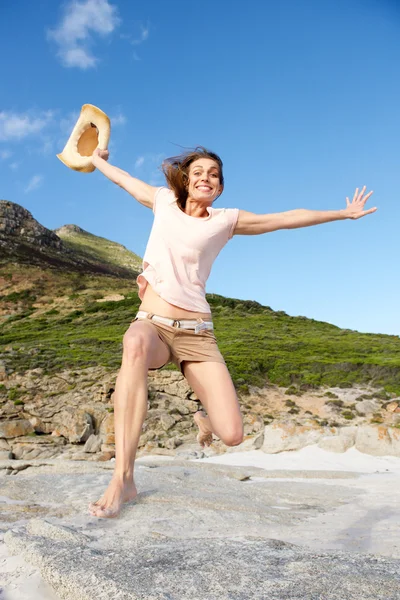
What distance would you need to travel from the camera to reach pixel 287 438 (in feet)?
40.9

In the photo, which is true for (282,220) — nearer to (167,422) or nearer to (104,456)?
(104,456)

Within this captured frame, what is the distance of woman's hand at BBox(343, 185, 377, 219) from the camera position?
4.47m

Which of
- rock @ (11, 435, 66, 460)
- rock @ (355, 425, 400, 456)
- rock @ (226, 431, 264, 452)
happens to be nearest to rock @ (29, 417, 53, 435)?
rock @ (11, 435, 66, 460)

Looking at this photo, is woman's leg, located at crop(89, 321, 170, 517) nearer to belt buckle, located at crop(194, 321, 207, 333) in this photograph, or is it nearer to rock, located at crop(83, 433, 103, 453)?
belt buckle, located at crop(194, 321, 207, 333)

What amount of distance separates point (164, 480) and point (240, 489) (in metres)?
0.92

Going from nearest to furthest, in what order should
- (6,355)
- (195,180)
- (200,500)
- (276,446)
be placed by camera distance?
(195,180) → (200,500) → (276,446) → (6,355)

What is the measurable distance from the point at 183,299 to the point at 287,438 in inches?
361

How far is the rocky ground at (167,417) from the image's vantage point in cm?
1255

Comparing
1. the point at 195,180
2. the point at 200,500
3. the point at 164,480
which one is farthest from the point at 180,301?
the point at 164,480

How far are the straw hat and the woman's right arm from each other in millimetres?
103

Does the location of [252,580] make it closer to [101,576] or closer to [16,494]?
[101,576]

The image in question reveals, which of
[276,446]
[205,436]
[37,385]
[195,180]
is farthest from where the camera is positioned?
[37,385]

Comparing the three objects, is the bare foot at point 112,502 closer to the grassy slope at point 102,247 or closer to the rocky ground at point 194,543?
the rocky ground at point 194,543

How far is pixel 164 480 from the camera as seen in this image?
6.41 metres
